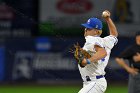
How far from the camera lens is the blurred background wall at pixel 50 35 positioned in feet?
63.7

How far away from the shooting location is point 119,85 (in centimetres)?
1897

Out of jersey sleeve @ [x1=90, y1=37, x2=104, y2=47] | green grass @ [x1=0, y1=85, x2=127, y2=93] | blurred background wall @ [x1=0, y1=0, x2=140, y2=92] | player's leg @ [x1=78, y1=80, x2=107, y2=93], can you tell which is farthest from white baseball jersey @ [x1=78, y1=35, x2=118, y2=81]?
blurred background wall @ [x1=0, y1=0, x2=140, y2=92]

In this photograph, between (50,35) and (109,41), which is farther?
(50,35)

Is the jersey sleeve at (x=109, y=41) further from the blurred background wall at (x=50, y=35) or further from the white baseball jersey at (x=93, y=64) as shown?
the blurred background wall at (x=50, y=35)

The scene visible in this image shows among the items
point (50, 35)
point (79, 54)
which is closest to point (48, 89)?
point (50, 35)

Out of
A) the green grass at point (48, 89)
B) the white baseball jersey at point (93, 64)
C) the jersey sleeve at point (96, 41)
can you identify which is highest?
the jersey sleeve at point (96, 41)

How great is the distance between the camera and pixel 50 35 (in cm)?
2152

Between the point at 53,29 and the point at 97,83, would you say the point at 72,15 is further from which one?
the point at 97,83

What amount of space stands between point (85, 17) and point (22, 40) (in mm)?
3917

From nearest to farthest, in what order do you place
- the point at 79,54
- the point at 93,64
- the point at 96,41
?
the point at 79,54
the point at 96,41
the point at 93,64

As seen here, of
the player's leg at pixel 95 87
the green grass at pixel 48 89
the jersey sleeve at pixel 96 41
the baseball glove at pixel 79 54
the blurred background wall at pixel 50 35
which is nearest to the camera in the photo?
the baseball glove at pixel 79 54

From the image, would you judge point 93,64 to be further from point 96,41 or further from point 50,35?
point 50,35

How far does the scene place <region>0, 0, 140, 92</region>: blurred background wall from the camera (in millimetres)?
19422

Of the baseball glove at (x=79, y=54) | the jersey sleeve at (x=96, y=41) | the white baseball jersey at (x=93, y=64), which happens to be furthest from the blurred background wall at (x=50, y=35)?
the baseball glove at (x=79, y=54)
